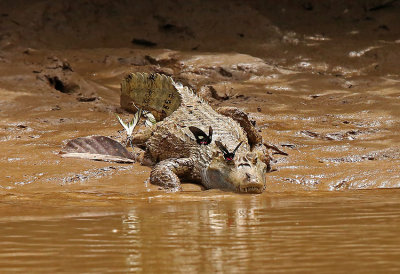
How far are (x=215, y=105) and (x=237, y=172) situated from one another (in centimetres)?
484

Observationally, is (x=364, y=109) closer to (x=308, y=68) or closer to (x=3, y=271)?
(x=308, y=68)

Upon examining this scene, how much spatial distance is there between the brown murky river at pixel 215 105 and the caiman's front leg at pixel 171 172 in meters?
0.13

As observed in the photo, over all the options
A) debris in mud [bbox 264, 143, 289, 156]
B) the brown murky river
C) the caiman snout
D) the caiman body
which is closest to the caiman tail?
the caiman body

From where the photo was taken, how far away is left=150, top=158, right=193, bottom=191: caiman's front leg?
5.29m

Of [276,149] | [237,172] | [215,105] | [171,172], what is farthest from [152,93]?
[237,172]

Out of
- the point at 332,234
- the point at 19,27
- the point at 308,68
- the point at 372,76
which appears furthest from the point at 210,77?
the point at 332,234

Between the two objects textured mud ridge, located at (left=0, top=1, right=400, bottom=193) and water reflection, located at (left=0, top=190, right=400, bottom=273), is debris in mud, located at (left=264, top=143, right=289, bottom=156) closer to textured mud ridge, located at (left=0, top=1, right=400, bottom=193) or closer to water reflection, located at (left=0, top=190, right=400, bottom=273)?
textured mud ridge, located at (left=0, top=1, right=400, bottom=193)

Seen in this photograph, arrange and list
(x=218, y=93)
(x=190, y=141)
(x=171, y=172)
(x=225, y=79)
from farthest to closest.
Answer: (x=225, y=79) < (x=218, y=93) < (x=190, y=141) < (x=171, y=172)

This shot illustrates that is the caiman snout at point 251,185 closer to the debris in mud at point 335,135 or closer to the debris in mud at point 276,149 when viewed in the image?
the debris in mud at point 276,149

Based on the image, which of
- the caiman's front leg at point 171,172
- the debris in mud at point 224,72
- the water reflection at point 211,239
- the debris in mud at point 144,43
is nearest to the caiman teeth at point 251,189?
the caiman's front leg at point 171,172

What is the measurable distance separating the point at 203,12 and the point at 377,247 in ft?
49.2

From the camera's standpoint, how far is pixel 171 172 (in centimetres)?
551

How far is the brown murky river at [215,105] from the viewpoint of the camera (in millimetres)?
2098

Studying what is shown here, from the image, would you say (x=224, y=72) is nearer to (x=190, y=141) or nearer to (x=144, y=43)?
(x=144, y=43)
